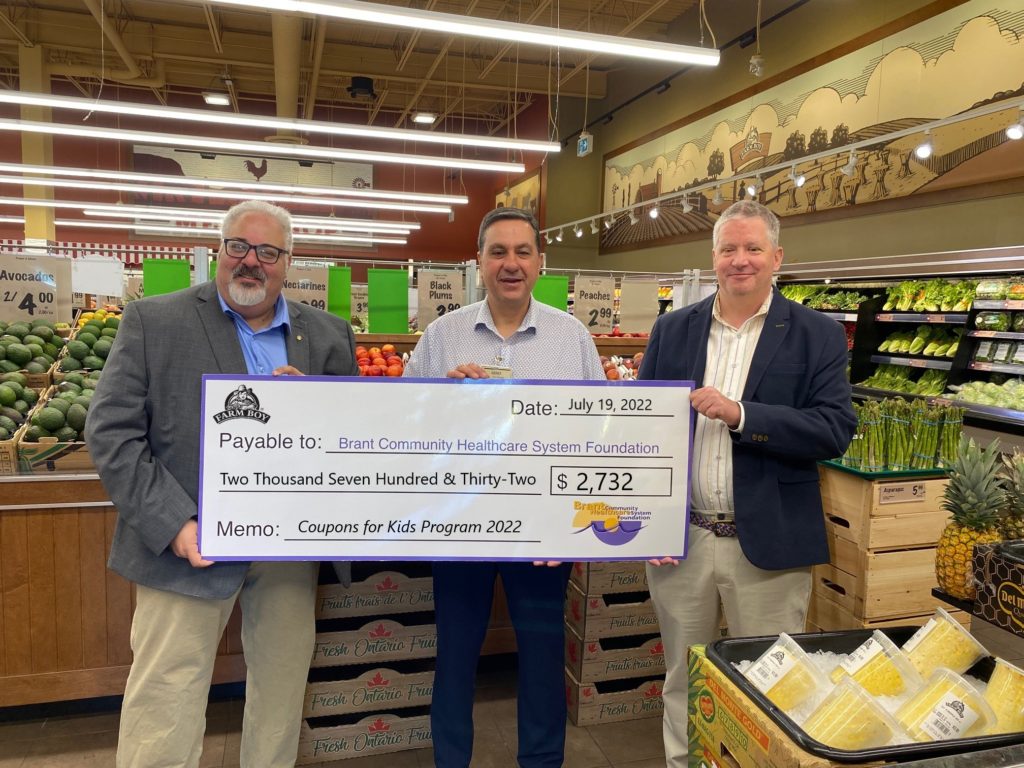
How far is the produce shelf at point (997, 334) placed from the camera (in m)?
5.56

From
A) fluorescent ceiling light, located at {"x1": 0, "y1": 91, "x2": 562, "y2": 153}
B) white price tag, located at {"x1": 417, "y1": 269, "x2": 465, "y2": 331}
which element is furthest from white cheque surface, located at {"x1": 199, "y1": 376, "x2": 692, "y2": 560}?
fluorescent ceiling light, located at {"x1": 0, "y1": 91, "x2": 562, "y2": 153}

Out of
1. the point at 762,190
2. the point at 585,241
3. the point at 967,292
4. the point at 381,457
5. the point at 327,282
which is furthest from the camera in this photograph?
the point at 585,241

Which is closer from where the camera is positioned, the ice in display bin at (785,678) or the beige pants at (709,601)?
the ice in display bin at (785,678)

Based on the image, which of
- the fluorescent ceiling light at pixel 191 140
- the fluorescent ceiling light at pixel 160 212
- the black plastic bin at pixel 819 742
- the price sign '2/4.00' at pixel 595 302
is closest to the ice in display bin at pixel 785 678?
the black plastic bin at pixel 819 742

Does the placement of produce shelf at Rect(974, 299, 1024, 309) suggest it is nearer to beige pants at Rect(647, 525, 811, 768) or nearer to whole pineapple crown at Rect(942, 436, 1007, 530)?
whole pineapple crown at Rect(942, 436, 1007, 530)

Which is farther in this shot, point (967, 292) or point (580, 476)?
point (967, 292)

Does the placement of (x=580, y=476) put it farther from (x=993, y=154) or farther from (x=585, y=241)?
(x=585, y=241)

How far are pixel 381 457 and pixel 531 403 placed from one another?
0.47 meters

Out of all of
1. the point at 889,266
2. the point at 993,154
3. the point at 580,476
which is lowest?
the point at 580,476

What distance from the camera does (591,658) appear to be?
3.04 m

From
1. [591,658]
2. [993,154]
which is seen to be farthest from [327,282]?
[993,154]

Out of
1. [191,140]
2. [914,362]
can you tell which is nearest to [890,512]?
[914,362]

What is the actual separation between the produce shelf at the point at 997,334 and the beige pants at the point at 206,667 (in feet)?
19.4

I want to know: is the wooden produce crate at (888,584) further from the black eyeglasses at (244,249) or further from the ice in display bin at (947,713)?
the black eyeglasses at (244,249)
